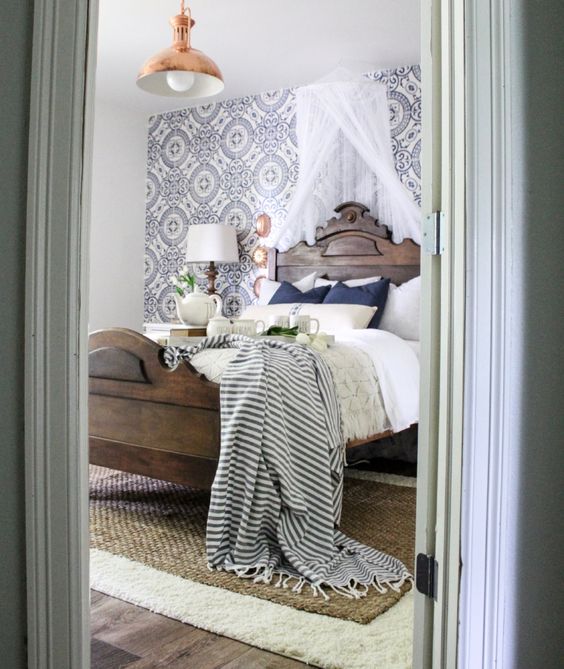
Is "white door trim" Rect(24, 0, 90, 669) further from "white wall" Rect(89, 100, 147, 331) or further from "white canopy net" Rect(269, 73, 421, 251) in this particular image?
"white wall" Rect(89, 100, 147, 331)

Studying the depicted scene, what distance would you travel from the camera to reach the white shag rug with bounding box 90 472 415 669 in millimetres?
1939

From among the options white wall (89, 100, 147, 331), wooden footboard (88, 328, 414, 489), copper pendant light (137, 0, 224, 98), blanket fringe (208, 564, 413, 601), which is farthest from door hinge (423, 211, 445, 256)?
white wall (89, 100, 147, 331)

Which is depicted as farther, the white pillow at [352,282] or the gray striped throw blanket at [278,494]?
the white pillow at [352,282]

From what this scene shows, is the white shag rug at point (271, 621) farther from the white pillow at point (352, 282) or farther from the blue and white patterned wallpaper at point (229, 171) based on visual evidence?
the blue and white patterned wallpaper at point (229, 171)

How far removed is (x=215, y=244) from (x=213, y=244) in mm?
17

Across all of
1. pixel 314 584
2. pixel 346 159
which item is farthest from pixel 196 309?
pixel 314 584

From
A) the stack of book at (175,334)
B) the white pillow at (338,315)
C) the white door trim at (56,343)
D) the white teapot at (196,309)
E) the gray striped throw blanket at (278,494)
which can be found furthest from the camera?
the white pillow at (338,315)

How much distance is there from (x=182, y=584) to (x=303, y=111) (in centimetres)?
339

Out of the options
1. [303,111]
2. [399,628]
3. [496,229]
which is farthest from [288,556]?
[303,111]

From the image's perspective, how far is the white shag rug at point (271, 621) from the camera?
194cm

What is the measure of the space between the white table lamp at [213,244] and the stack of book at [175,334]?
638 mm

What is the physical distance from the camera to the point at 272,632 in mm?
2068

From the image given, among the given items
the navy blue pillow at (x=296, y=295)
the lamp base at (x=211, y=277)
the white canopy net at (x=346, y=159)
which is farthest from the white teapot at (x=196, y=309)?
the lamp base at (x=211, y=277)

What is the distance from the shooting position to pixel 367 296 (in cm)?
470
